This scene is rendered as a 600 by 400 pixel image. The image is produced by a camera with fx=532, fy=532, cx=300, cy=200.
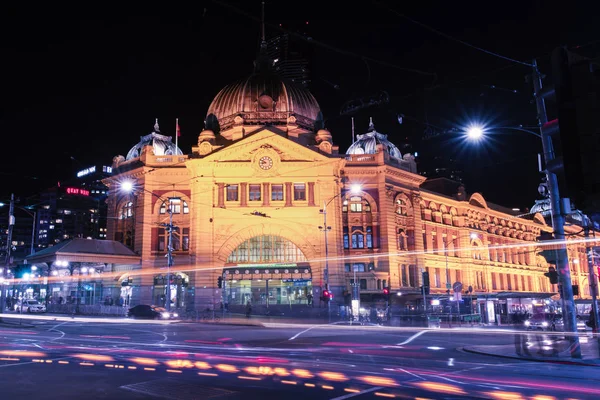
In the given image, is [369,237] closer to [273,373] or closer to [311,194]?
[311,194]

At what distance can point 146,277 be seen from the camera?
198 feet

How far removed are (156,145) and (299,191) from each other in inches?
969

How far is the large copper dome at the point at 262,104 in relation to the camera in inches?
2685

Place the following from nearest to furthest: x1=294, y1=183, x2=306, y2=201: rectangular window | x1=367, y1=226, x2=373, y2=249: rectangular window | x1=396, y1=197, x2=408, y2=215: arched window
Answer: x1=294, y1=183, x2=306, y2=201: rectangular window < x1=367, y1=226, x2=373, y2=249: rectangular window < x1=396, y1=197, x2=408, y2=215: arched window

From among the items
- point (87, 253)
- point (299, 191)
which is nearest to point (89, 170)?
point (87, 253)

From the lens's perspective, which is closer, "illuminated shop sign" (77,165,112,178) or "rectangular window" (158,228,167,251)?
"rectangular window" (158,228,167,251)

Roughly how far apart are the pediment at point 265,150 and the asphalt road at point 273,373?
38.8 metres

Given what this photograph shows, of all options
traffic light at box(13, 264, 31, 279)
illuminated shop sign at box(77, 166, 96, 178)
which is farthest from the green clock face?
illuminated shop sign at box(77, 166, 96, 178)

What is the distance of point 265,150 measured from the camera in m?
59.5

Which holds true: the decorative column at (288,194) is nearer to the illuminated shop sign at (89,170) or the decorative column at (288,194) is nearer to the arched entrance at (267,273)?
the arched entrance at (267,273)

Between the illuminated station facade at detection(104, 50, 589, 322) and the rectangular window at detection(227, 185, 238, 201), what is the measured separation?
0.11 m

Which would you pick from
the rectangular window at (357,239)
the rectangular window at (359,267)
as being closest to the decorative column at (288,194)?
the rectangular window at (357,239)

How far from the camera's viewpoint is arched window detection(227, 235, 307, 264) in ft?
195

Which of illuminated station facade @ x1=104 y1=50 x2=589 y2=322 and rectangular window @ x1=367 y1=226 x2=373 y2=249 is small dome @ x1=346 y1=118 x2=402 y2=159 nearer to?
illuminated station facade @ x1=104 y1=50 x2=589 y2=322
